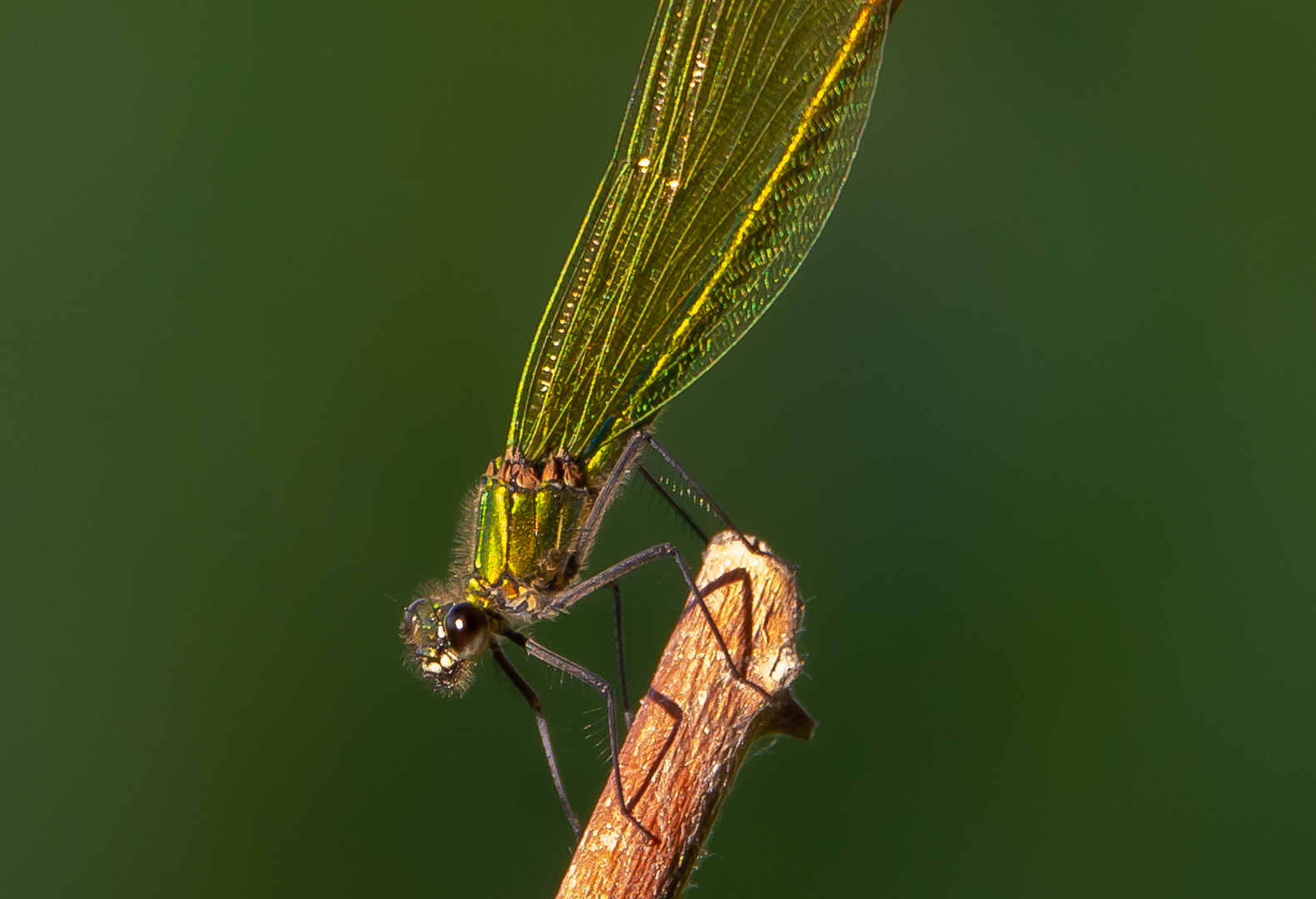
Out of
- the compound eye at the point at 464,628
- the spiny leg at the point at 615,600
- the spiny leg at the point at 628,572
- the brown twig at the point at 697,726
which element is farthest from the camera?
the compound eye at the point at 464,628

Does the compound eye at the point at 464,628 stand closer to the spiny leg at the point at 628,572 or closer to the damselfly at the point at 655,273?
the damselfly at the point at 655,273

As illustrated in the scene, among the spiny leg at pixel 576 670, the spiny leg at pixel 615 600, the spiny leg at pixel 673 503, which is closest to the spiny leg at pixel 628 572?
the spiny leg at pixel 615 600

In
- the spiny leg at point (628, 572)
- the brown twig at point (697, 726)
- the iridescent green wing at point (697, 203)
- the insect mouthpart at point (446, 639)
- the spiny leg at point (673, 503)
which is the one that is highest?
the iridescent green wing at point (697, 203)

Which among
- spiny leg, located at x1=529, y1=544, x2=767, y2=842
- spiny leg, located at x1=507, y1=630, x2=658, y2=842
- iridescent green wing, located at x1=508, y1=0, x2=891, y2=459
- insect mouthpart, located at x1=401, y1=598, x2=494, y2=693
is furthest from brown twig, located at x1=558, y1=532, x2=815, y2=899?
iridescent green wing, located at x1=508, y1=0, x2=891, y2=459

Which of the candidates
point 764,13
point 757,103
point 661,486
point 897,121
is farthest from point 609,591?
point 897,121

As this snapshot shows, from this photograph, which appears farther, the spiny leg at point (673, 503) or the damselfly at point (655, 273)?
the spiny leg at point (673, 503)

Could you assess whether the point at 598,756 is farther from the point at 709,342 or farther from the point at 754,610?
the point at 709,342

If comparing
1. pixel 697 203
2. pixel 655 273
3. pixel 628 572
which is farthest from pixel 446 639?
pixel 697 203
